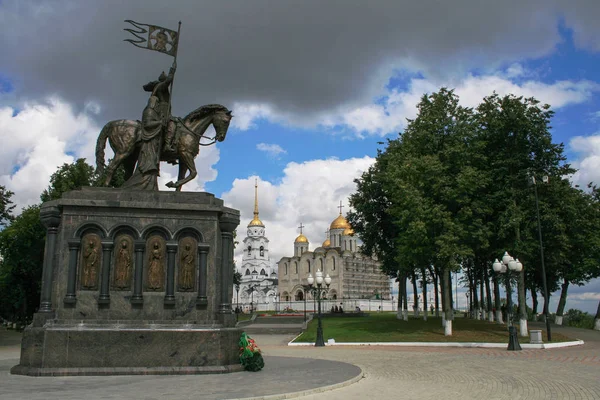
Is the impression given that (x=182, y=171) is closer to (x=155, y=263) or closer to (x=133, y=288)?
(x=155, y=263)

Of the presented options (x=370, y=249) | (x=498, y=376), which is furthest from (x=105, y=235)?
(x=370, y=249)

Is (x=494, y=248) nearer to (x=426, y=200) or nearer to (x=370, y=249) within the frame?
(x=426, y=200)

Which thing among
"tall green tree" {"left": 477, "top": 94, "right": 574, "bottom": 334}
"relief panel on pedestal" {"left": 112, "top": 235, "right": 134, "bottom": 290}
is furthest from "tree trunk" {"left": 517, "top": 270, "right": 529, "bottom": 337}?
"relief panel on pedestal" {"left": 112, "top": 235, "right": 134, "bottom": 290}

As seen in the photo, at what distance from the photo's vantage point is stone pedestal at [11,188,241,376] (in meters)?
12.2

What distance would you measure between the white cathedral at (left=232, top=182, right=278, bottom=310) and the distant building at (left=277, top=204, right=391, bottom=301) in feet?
19.8

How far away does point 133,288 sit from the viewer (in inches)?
514

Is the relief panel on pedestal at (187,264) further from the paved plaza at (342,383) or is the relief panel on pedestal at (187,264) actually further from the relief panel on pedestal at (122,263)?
the paved plaza at (342,383)

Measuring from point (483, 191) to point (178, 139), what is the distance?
70.1 ft

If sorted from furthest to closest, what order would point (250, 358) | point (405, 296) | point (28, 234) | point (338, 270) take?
point (338, 270) → point (405, 296) → point (28, 234) → point (250, 358)

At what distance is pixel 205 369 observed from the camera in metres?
12.4

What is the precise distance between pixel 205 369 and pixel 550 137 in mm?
25114

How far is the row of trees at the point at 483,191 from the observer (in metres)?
28.8

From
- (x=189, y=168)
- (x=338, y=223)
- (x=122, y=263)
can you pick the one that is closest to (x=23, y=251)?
(x=189, y=168)

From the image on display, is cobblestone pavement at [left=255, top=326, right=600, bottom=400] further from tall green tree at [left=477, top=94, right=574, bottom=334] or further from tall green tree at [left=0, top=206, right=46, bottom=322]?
tall green tree at [left=0, top=206, right=46, bottom=322]
